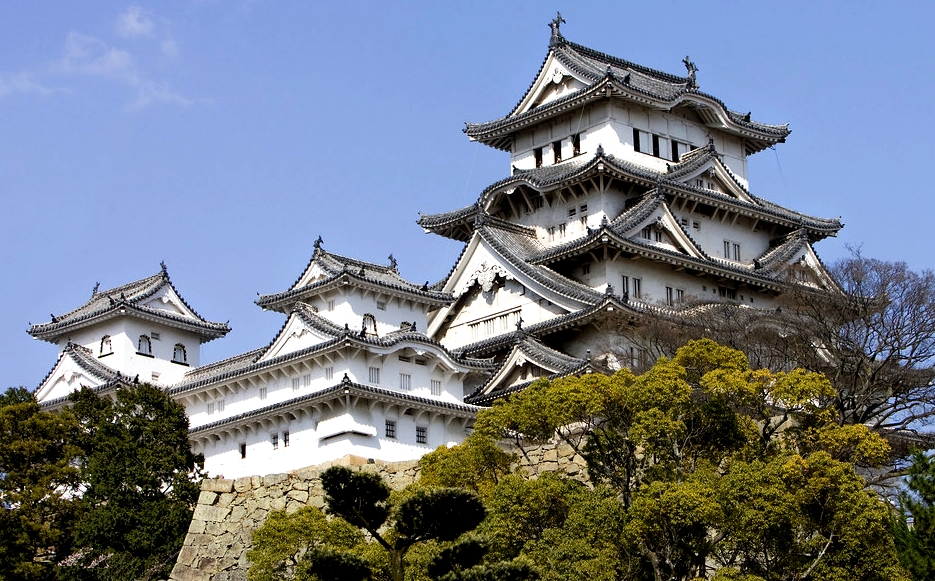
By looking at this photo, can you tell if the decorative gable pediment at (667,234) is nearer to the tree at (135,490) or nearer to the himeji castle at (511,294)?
the himeji castle at (511,294)

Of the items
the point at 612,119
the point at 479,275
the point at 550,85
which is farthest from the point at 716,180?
the point at 479,275

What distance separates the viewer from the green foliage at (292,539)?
110 ft

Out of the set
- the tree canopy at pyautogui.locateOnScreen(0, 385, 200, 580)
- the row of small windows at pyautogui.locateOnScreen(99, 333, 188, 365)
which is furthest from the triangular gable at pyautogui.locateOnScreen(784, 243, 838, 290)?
the tree canopy at pyautogui.locateOnScreen(0, 385, 200, 580)

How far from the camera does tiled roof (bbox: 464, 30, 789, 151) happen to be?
60000 mm

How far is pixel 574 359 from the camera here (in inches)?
2031

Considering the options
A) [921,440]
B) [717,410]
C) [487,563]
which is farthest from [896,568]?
[921,440]

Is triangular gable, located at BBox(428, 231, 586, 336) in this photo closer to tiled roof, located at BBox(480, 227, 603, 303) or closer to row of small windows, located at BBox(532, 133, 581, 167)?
tiled roof, located at BBox(480, 227, 603, 303)

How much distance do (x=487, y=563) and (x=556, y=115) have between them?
34710 mm

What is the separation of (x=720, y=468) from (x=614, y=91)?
90.8ft

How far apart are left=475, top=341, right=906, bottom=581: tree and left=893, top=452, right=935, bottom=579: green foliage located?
46 cm

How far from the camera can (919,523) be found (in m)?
29.7

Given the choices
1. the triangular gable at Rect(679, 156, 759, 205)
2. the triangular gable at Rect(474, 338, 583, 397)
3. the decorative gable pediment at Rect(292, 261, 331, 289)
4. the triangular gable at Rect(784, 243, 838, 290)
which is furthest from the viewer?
the triangular gable at Rect(679, 156, 759, 205)

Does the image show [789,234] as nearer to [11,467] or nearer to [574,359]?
[574,359]

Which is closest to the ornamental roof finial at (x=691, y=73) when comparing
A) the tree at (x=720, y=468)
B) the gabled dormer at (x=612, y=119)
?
the gabled dormer at (x=612, y=119)
